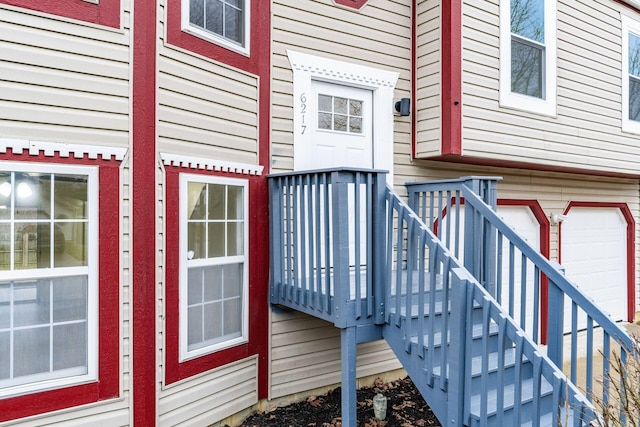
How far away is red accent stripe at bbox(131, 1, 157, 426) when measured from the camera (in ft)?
9.93

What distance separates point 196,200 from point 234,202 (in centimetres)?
41

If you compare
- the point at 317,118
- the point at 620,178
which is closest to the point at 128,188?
the point at 317,118

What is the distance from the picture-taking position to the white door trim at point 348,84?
4.37 m

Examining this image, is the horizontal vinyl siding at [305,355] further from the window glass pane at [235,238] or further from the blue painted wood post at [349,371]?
the blue painted wood post at [349,371]

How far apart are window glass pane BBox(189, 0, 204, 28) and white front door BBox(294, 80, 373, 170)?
1270 millimetres

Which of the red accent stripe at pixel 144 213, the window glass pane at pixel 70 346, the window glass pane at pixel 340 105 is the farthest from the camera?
the window glass pane at pixel 340 105

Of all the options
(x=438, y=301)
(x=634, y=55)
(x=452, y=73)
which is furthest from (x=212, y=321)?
(x=634, y=55)

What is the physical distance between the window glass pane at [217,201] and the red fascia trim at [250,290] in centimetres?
11

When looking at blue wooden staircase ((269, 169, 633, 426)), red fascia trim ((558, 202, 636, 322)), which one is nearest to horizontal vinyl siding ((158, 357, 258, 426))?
blue wooden staircase ((269, 169, 633, 426))

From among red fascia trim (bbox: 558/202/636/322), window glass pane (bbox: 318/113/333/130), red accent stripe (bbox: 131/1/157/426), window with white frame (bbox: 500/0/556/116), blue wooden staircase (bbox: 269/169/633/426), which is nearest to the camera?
blue wooden staircase (bbox: 269/169/633/426)

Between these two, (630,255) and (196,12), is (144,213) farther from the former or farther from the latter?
(630,255)

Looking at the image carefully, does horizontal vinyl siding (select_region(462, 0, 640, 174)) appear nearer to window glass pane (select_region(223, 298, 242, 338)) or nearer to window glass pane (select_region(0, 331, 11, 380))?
window glass pane (select_region(223, 298, 242, 338))

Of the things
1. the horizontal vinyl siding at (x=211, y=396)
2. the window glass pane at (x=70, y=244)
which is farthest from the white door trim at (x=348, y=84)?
the window glass pane at (x=70, y=244)

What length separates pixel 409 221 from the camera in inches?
126
